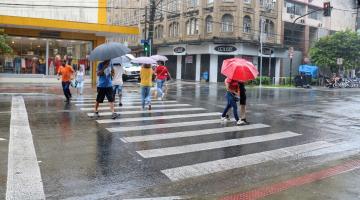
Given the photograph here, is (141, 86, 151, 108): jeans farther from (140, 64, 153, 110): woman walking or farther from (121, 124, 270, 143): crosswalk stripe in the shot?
(121, 124, 270, 143): crosswalk stripe

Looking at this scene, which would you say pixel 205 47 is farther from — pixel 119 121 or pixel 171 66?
pixel 119 121

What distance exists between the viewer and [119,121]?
1134 cm

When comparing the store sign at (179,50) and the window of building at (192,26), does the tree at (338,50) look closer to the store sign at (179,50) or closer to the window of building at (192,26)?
the window of building at (192,26)

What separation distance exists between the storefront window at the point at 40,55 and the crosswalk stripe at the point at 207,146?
759 inches

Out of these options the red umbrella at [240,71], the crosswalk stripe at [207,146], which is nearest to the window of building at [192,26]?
the red umbrella at [240,71]

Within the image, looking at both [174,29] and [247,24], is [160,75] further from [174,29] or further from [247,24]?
[174,29]

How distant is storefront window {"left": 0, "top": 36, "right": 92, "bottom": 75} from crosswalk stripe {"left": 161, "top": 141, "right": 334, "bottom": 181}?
20556 mm

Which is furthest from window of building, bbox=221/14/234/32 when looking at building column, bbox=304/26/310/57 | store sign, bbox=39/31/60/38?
store sign, bbox=39/31/60/38

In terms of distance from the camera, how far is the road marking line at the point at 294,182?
5688mm

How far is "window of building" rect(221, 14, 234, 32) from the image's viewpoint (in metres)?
44.3

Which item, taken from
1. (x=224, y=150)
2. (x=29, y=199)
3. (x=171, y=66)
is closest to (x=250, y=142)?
(x=224, y=150)

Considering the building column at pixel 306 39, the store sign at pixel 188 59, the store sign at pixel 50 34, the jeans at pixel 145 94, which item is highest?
the building column at pixel 306 39

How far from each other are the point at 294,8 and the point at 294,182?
47.8 meters

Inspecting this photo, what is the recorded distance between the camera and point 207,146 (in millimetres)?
8641
